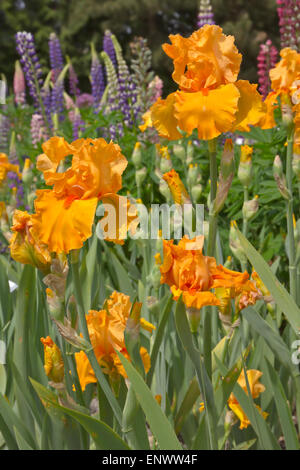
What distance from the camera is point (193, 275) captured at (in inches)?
34.8

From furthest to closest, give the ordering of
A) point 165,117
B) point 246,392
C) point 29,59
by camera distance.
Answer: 1. point 29,59
2. point 246,392
3. point 165,117

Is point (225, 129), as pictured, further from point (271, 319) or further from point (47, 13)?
point (47, 13)

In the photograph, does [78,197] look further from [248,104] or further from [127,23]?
[127,23]

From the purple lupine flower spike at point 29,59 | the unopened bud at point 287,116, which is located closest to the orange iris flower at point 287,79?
the unopened bud at point 287,116

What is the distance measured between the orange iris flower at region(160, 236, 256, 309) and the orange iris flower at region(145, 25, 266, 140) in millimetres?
197

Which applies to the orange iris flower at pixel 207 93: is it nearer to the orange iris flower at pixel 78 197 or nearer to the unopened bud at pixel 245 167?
the orange iris flower at pixel 78 197

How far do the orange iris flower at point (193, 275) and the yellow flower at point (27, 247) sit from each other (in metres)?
0.23

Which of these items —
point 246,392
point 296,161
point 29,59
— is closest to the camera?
point 246,392

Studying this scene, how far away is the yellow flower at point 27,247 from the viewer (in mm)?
974


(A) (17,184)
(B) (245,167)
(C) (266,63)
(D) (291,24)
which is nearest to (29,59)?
(A) (17,184)

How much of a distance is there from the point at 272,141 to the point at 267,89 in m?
1.32

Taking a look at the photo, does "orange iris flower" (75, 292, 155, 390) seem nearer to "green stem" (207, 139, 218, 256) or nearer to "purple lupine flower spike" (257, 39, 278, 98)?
"green stem" (207, 139, 218, 256)

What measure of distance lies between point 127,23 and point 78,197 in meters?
16.9

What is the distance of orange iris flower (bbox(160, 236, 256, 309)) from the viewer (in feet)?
2.86
